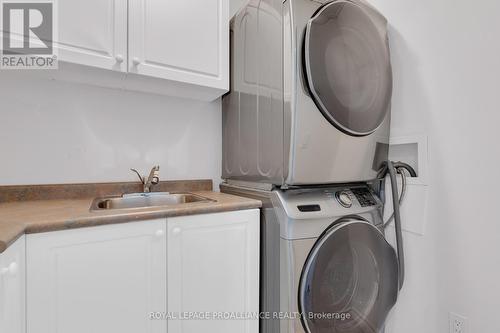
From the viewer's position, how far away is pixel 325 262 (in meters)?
1.21

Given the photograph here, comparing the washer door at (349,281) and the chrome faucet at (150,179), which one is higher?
the chrome faucet at (150,179)

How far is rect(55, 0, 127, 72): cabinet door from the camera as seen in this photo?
1.11 metres

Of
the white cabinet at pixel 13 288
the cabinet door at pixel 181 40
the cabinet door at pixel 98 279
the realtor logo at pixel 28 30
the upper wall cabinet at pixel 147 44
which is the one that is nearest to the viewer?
the white cabinet at pixel 13 288

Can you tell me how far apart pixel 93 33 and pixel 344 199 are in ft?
4.86

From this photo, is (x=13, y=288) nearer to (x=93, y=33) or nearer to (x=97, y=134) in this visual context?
(x=97, y=134)

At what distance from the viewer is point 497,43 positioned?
1.08 metres

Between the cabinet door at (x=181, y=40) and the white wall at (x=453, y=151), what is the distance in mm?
1077

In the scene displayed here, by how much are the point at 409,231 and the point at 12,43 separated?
6.89 feet

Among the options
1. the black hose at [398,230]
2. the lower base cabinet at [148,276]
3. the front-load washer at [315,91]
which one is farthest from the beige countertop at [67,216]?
the black hose at [398,230]

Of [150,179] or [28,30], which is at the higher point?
[28,30]

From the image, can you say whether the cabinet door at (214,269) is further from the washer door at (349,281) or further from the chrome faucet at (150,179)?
the chrome faucet at (150,179)

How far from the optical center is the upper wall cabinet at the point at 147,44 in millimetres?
1146

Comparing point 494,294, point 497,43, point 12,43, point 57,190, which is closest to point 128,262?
point 57,190

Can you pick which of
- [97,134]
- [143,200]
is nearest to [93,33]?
[97,134]
